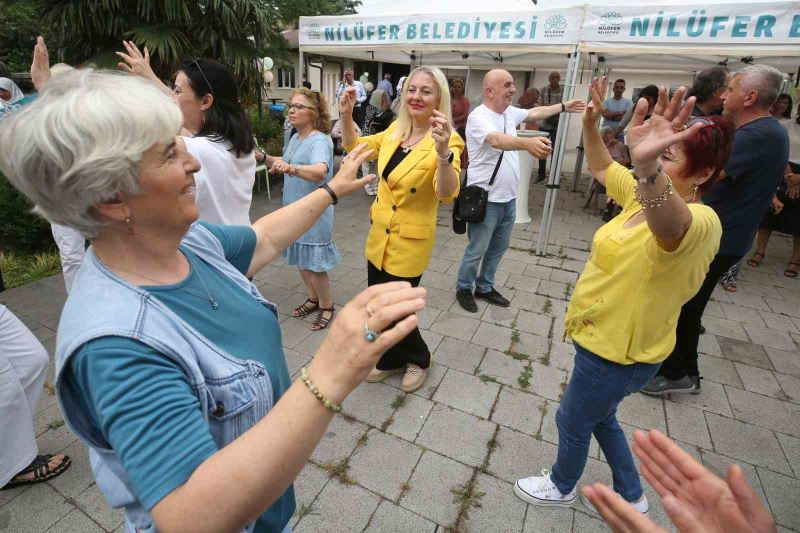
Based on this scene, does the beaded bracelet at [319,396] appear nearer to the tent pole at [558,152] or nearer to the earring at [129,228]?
the earring at [129,228]

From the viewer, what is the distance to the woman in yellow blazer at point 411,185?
8.48 feet

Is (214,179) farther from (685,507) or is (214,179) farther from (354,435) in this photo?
(685,507)

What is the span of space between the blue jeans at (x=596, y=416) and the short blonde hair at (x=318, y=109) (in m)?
2.60

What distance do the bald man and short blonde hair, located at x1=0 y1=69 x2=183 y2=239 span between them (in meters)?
2.81

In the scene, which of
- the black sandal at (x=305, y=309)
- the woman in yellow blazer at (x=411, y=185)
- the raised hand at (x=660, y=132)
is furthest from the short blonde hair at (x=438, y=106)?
the black sandal at (x=305, y=309)

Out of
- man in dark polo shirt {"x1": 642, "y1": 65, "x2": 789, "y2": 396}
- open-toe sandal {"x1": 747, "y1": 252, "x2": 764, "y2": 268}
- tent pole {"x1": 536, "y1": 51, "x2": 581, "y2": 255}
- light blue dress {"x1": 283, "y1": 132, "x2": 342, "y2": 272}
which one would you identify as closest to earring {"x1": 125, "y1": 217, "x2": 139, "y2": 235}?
light blue dress {"x1": 283, "y1": 132, "x2": 342, "y2": 272}

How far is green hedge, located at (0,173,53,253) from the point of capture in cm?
482

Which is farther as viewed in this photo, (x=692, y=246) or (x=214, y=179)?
(x=214, y=179)

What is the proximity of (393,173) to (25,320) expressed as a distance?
3.40m

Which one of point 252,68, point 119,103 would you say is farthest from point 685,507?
point 252,68

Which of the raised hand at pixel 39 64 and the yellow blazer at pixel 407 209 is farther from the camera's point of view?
the yellow blazer at pixel 407 209

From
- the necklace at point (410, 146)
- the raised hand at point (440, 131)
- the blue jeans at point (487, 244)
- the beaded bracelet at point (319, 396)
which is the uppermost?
the raised hand at point (440, 131)

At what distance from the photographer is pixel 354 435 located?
98.8 inches

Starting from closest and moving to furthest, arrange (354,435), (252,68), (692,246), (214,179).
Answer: (692,246), (214,179), (354,435), (252,68)
